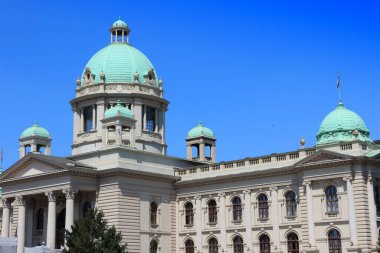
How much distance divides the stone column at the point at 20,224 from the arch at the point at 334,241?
96.7 feet

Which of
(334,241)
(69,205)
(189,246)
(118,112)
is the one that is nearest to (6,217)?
(69,205)

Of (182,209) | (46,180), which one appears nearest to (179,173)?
(182,209)

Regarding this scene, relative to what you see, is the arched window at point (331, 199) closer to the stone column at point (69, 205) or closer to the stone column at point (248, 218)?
the stone column at point (248, 218)

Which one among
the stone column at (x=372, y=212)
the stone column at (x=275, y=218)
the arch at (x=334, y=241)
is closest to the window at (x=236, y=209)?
the stone column at (x=275, y=218)

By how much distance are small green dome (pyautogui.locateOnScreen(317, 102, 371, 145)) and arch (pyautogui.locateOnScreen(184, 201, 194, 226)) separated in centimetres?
1597

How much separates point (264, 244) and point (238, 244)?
2.95 m

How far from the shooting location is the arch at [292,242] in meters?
62.0

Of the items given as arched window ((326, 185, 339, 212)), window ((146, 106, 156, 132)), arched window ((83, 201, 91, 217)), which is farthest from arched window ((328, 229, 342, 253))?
window ((146, 106, 156, 132))

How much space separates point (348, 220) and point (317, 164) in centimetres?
536

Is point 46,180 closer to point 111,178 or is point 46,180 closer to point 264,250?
point 111,178

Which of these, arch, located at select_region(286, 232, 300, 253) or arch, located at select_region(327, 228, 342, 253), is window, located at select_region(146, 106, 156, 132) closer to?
arch, located at select_region(286, 232, 300, 253)

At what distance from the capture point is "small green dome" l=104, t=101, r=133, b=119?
69750mm

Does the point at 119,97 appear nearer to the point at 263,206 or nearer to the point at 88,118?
the point at 88,118

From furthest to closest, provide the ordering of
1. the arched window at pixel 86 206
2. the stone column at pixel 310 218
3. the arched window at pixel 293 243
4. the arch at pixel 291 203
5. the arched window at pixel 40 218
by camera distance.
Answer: the arched window at pixel 40 218 → the arched window at pixel 86 206 → the arch at pixel 291 203 → the arched window at pixel 293 243 → the stone column at pixel 310 218
